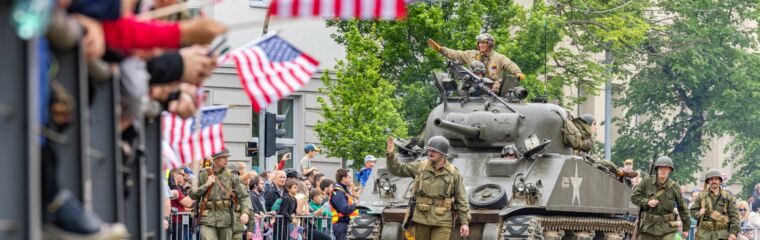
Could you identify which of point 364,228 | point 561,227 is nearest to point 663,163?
point 561,227

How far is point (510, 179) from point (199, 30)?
13470mm

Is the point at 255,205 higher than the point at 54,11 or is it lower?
lower

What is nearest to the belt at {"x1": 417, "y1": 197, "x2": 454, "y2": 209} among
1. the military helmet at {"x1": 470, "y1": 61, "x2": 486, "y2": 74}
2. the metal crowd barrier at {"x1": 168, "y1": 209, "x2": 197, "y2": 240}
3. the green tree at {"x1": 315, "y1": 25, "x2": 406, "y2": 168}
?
the metal crowd barrier at {"x1": 168, "y1": 209, "x2": 197, "y2": 240}

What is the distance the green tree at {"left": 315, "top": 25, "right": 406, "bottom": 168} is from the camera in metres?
32.1

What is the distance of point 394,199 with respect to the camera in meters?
21.7

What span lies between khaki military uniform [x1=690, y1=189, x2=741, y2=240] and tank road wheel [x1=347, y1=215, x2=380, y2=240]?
15.0ft

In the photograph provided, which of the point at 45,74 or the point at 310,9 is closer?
the point at 45,74

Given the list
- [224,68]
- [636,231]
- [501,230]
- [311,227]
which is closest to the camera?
[501,230]

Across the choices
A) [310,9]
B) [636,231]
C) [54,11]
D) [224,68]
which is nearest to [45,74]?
[54,11]

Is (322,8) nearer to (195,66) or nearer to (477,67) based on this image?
(195,66)

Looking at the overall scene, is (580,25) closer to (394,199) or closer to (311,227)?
(311,227)

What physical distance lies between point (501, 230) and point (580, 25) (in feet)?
A: 64.2

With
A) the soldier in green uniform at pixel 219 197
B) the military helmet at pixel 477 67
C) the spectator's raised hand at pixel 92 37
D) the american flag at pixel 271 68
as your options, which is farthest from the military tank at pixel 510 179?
the spectator's raised hand at pixel 92 37

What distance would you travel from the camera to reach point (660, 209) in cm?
2239
